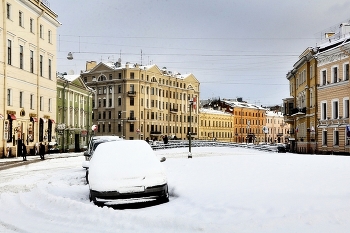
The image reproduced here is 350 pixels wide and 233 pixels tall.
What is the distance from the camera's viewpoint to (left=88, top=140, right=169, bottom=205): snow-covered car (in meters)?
10.3

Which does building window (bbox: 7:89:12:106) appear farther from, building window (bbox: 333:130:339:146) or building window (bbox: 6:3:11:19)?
building window (bbox: 333:130:339:146)

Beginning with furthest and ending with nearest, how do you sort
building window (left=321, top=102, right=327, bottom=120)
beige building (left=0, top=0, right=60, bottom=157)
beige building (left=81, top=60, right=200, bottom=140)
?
beige building (left=81, top=60, right=200, bottom=140) → building window (left=321, top=102, right=327, bottom=120) → beige building (left=0, top=0, right=60, bottom=157)

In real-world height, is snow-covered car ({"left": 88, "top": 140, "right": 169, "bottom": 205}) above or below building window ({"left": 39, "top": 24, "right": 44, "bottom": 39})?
below

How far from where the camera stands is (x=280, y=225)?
807cm

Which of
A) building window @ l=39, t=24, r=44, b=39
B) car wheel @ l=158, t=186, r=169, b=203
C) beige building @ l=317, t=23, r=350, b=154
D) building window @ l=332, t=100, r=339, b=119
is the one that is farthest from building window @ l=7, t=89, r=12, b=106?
building window @ l=332, t=100, r=339, b=119

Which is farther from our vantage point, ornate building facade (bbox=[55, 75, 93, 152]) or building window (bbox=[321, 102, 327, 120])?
ornate building facade (bbox=[55, 75, 93, 152])

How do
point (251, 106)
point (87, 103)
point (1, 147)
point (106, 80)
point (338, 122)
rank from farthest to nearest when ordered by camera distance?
point (251, 106)
point (106, 80)
point (87, 103)
point (338, 122)
point (1, 147)

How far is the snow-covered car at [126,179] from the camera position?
33.9 feet

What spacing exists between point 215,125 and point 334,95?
72309 mm

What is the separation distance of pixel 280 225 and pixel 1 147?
32.2 meters

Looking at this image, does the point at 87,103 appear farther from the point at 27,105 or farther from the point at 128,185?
the point at 128,185

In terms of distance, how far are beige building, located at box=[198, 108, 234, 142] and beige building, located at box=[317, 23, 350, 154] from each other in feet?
204

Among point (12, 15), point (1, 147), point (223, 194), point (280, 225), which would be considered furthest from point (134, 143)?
point (12, 15)

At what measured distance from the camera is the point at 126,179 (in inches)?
412
